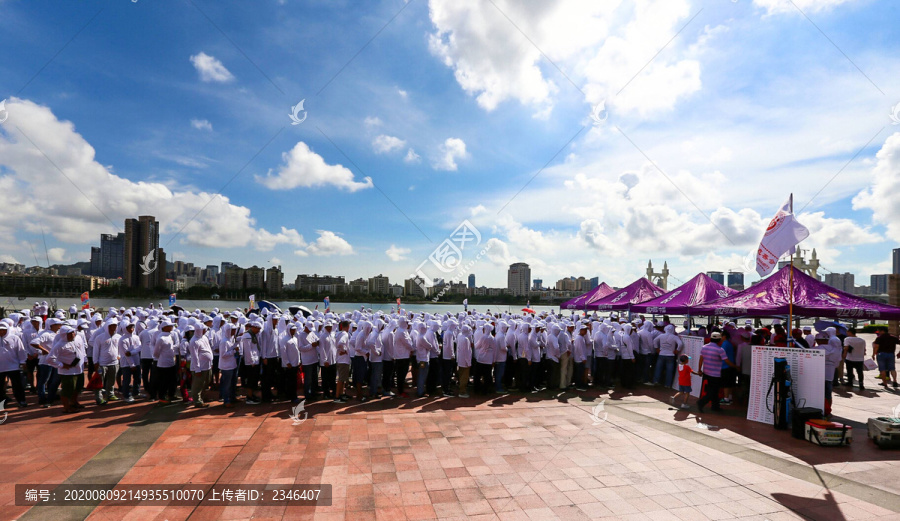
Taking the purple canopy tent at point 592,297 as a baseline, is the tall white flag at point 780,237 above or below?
above

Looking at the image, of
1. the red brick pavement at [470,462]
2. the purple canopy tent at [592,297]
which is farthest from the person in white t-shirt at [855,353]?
the purple canopy tent at [592,297]

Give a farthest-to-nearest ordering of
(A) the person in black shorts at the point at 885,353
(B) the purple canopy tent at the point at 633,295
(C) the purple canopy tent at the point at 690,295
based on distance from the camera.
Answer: (B) the purple canopy tent at the point at 633,295 < (C) the purple canopy tent at the point at 690,295 < (A) the person in black shorts at the point at 885,353

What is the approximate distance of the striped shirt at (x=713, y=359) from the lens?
8.93 meters

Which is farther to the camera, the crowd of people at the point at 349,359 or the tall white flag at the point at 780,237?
the crowd of people at the point at 349,359

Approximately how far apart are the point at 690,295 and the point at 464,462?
11.5m

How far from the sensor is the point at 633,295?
1897 cm

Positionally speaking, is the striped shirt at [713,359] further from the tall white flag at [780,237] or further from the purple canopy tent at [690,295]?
the purple canopy tent at [690,295]

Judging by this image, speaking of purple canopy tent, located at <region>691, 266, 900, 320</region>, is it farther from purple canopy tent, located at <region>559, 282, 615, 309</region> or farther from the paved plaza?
→ purple canopy tent, located at <region>559, 282, 615, 309</region>

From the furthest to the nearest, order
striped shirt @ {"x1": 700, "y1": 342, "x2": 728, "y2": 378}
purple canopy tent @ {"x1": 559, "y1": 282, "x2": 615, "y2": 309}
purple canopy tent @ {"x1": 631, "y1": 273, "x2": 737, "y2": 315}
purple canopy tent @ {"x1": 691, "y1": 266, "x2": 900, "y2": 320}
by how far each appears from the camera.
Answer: purple canopy tent @ {"x1": 559, "y1": 282, "x2": 615, "y2": 309}
purple canopy tent @ {"x1": 631, "y1": 273, "x2": 737, "y2": 315}
purple canopy tent @ {"x1": 691, "y1": 266, "x2": 900, "y2": 320}
striped shirt @ {"x1": 700, "y1": 342, "x2": 728, "y2": 378}

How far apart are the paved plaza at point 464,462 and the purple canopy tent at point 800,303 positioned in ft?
7.17

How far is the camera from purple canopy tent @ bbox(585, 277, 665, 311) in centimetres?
1848

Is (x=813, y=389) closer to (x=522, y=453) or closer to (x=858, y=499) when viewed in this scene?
(x=858, y=499)

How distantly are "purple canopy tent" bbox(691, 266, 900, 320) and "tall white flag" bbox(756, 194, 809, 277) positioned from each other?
16.2 inches

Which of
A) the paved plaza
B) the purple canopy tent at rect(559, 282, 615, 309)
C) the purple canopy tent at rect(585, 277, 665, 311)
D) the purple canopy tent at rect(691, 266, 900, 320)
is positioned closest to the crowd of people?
the purple canopy tent at rect(691, 266, 900, 320)
